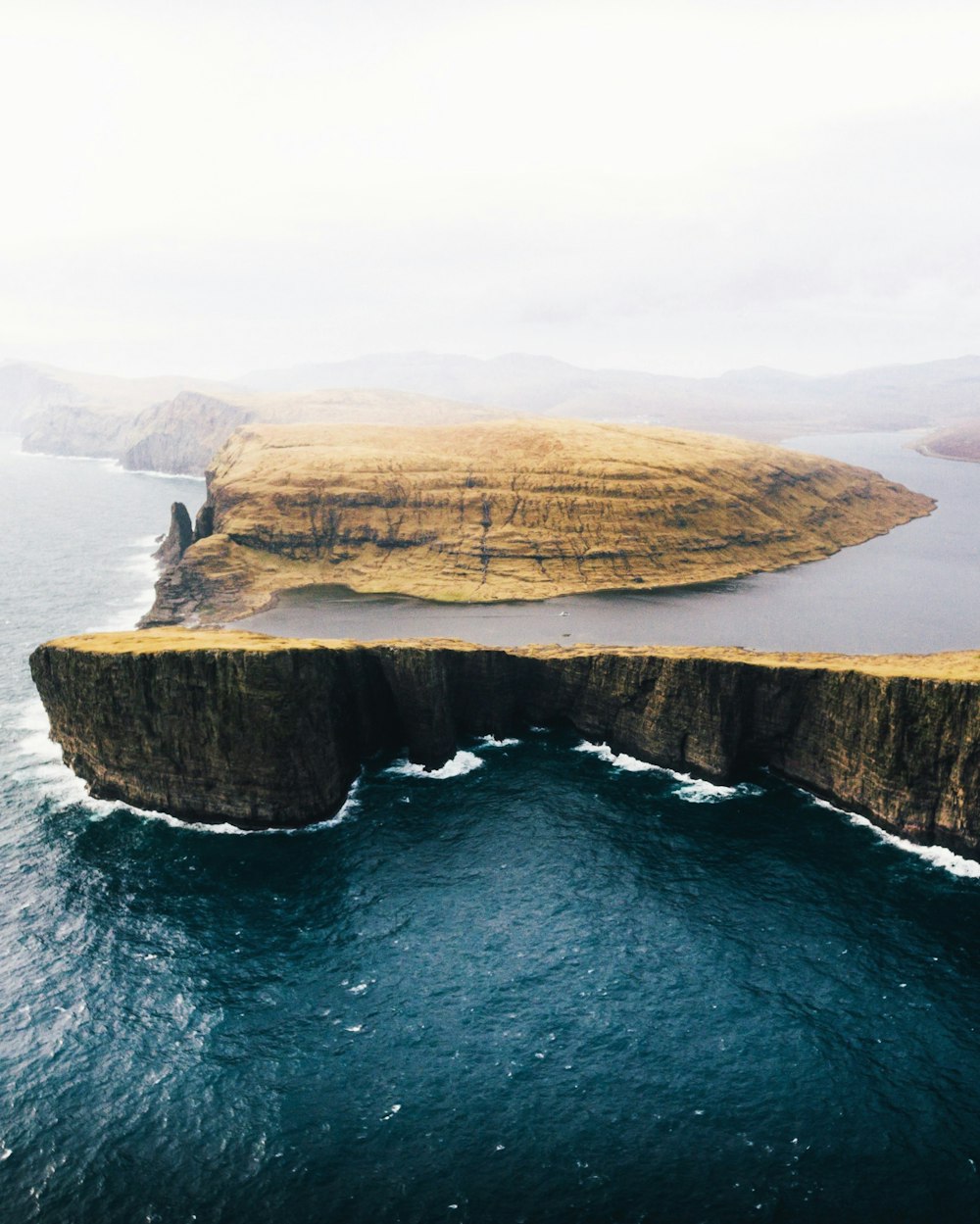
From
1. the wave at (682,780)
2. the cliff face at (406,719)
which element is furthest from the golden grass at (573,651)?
the wave at (682,780)

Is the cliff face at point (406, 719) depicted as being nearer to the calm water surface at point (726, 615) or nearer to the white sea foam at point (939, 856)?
the white sea foam at point (939, 856)

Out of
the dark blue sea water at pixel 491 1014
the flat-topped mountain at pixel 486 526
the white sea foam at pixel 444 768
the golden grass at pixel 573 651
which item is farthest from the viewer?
the flat-topped mountain at pixel 486 526

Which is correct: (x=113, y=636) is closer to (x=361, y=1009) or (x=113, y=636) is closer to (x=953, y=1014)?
(x=361, y=1009)

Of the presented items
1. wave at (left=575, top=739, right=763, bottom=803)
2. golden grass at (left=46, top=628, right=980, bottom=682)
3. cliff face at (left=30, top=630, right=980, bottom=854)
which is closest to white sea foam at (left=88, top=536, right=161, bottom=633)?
golden grass at (left=46, top=628, right=980, bottom=682)

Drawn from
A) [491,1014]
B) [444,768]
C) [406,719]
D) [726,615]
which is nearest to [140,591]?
[406,719]

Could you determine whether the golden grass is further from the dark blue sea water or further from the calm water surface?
the dark blue sea water

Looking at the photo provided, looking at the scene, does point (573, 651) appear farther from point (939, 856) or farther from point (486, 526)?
point (486, 526)

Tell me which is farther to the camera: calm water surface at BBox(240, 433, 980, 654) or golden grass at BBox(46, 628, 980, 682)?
calm water surface at BBox(240, 433, 980, 654)
